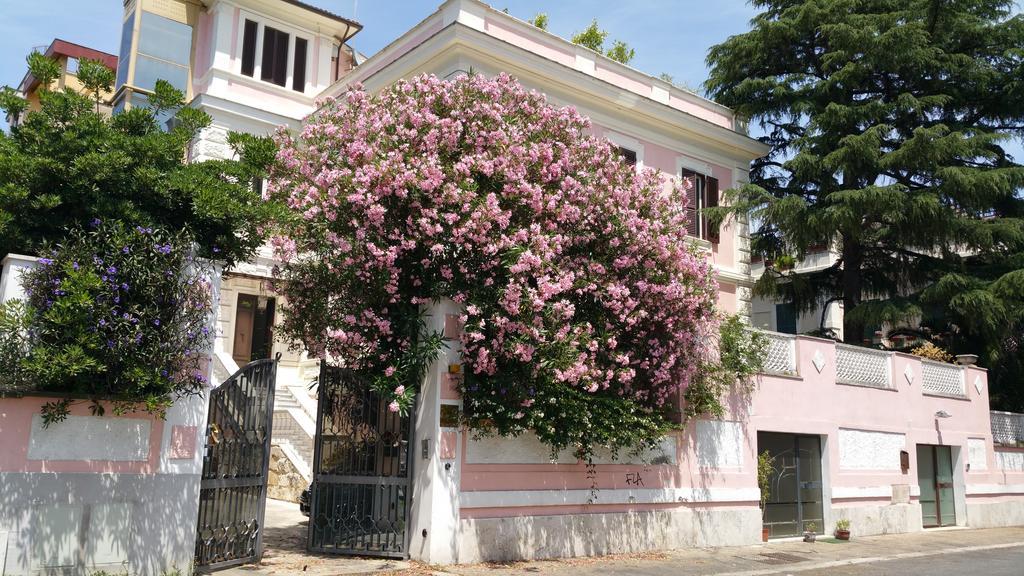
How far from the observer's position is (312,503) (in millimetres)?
10062

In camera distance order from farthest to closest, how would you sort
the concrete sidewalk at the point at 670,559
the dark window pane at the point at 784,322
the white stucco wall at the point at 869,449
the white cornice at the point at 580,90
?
the dark window pane at the point at 784,322
the white cornice at the point at 580,90
the white stucco wall at the point at 869,449
the concrete sidewalk at the point at 670,559

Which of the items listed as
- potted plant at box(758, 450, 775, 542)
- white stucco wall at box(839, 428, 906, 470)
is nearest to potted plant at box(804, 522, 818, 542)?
potted plant at box(758, 450, 775, 542)

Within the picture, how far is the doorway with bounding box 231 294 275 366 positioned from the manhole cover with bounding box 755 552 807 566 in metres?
12.6

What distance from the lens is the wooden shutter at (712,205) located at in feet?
65.8

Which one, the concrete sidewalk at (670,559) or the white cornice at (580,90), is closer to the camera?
the concrete sidewalk at (670,559)

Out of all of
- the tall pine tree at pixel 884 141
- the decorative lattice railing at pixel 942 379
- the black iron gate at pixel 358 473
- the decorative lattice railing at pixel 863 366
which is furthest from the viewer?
the tall pine tree at pixel 884 141

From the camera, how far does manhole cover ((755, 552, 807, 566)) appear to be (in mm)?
11837

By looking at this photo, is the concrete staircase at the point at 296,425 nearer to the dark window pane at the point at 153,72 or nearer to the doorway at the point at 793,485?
the dark window pane at the point at 153,72

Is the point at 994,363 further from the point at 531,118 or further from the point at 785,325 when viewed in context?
the point at 531,118

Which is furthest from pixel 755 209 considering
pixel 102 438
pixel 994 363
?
pixel 102 438

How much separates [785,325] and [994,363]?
9.05 metres

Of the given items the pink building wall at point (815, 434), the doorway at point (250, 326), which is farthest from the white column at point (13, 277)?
the doorway at point (250, 326)

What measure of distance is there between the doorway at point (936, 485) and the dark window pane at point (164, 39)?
1993cm

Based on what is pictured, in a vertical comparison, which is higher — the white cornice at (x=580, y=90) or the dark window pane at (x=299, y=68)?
the dark window pane at (x=299, y=68)
